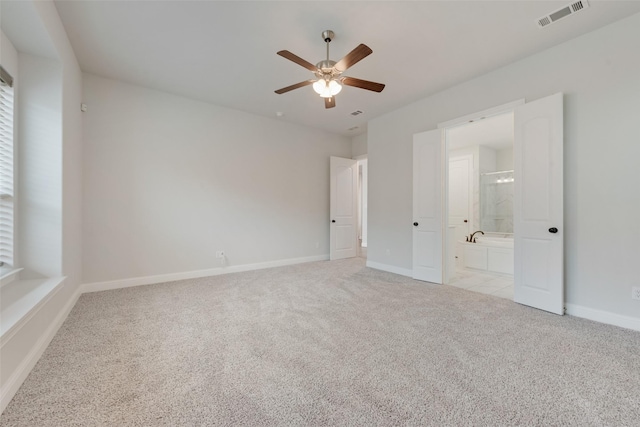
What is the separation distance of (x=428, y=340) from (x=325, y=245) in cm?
382

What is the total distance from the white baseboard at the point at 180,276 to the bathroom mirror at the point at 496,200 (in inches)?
166

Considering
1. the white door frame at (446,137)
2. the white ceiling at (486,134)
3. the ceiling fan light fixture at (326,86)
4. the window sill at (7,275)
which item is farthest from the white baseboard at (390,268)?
the window sill at (7,275)

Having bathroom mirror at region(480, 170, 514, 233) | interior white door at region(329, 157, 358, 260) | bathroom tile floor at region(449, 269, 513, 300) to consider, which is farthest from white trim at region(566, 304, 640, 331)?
interior white door at region(329, 157, 358, 260)

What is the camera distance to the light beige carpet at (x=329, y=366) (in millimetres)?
1436

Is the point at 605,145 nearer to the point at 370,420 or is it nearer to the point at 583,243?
the point at 583,243

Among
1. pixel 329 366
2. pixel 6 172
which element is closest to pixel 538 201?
pixel 329 366

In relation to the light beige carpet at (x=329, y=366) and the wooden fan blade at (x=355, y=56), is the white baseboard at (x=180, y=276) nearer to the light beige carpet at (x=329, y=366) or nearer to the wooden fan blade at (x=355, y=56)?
the light beige carpet at (x=329, y=366)

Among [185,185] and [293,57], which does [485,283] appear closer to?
[293,57]

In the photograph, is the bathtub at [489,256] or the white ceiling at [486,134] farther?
the white ceiling at [486,134]

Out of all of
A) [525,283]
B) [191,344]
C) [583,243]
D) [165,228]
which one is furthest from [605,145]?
[165,228]

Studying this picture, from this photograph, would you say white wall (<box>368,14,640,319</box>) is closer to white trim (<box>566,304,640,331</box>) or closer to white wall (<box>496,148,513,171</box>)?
white trim (<box>566,304,640,331</box>)

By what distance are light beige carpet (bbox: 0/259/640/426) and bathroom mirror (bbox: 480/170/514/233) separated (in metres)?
3.52

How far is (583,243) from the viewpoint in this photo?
9.01 feet

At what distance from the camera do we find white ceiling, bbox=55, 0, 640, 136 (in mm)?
2348
